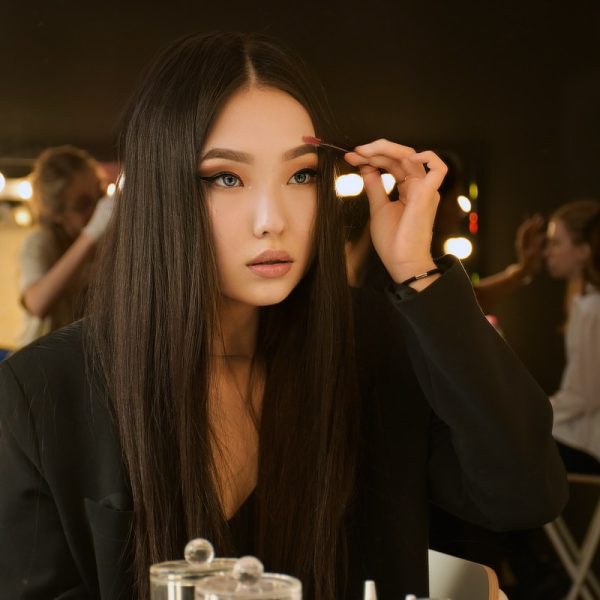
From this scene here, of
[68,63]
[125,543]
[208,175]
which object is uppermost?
[68,63]

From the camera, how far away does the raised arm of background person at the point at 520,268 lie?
233 cm

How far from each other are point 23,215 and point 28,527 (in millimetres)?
1193

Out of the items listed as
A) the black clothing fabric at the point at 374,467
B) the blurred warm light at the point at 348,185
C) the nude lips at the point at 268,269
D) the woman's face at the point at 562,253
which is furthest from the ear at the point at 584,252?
the nude lips at the point at 268,269

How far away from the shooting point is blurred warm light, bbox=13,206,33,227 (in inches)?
85.0

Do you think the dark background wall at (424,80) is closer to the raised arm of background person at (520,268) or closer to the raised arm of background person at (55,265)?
the raised arm of background person at (520,268)

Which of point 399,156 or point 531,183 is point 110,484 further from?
point 531,183

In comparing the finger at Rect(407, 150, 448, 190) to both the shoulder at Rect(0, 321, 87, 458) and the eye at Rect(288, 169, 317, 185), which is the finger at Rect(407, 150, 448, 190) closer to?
the eye at Rect(288, 169, 317, 185)

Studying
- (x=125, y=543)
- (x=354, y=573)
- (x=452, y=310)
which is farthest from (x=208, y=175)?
(x=354, y=573)

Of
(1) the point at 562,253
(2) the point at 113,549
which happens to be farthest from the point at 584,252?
(2) the point at 113,549

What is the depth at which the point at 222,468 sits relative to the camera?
1.18m

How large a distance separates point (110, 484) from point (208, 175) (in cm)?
35

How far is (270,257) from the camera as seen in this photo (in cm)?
106

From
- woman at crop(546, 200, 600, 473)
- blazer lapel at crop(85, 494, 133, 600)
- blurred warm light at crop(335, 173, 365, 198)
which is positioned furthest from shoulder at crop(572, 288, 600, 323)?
blazer lapel at crop(85, 494, 133, 600)

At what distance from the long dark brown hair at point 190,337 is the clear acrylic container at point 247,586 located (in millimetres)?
403
